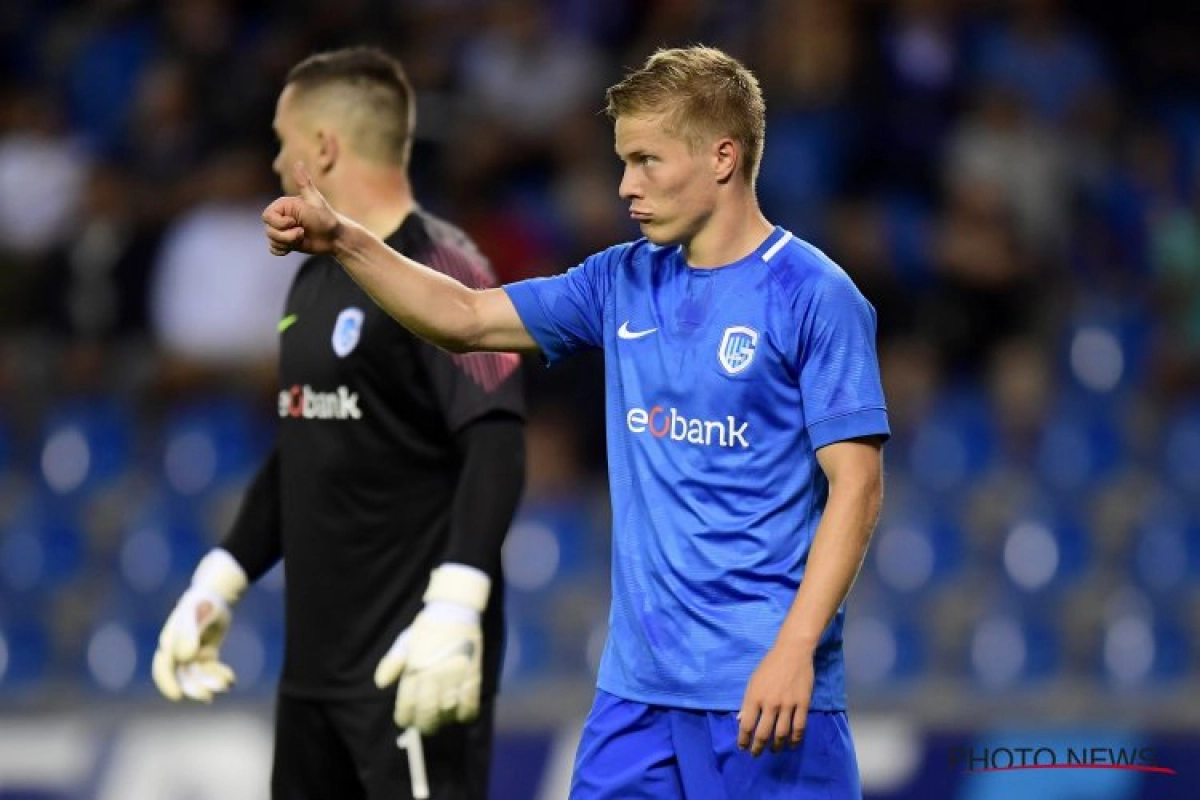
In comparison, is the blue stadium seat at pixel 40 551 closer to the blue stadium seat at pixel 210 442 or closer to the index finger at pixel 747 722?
the blue stadium seat at pixel 210 442

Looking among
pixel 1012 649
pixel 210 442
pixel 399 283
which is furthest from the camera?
pixel 210 442

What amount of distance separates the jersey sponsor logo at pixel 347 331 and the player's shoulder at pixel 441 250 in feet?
0.57

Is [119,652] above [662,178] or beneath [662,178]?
beneath

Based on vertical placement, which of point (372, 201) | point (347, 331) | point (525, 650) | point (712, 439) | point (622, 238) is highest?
point (622, 238)

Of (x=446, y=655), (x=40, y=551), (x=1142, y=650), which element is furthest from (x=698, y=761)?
(x=40, y=551)

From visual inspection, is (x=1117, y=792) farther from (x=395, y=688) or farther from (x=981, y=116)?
(x=981, y=116)

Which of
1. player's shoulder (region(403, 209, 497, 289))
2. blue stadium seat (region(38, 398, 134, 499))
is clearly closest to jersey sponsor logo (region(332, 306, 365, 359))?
player's shoulder (region(403, 209, 497, 289))

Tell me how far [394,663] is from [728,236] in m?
1.12

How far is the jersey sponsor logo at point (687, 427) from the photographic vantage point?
11.7ft

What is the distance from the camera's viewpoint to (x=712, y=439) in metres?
3.59

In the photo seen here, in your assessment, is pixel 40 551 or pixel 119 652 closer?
pixel 119 652

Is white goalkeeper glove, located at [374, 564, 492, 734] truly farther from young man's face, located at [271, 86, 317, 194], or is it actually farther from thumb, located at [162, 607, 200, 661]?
young man's face, located at [271, 86, 317, 194]

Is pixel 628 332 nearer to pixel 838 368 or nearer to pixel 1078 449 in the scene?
pixel 838 368

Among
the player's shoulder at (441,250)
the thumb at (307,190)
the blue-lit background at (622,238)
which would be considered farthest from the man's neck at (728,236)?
the blue-lit background at (622,238)
